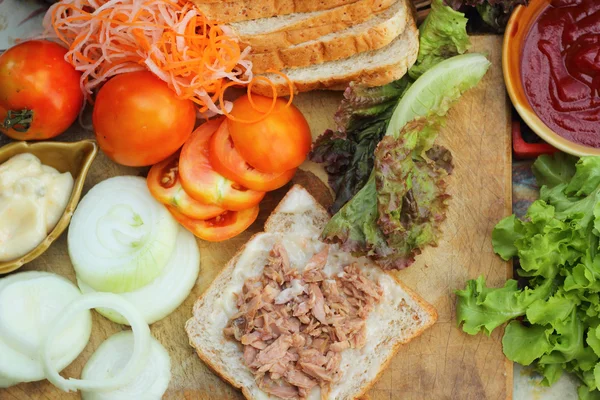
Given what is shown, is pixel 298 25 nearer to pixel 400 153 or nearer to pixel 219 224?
pixel 400 153

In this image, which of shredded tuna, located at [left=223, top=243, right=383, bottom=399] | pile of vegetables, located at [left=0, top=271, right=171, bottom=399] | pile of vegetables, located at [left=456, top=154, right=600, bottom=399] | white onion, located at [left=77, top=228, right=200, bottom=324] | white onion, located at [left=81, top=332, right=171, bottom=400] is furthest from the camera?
white onion, located at [left=77, top=228, right=200, bottom=324]

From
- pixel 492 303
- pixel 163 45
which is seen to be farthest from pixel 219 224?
pixel 492 303

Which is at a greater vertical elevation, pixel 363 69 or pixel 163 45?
pixel 163 45

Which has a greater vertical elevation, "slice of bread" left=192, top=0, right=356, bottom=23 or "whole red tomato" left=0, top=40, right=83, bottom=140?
"slice of bread" left=192, top=0, right=356, bottom=23

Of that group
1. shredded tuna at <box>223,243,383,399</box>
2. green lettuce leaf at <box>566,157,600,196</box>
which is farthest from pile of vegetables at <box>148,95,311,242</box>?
green lettuce leaf at <box>566,157,600,196</box>

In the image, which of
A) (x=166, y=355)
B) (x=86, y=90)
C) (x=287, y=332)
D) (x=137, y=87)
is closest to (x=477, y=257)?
(x=287, y=332)

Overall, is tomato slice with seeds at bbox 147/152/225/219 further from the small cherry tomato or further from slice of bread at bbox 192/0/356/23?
slice of bread at bbox 192/0/356/23
